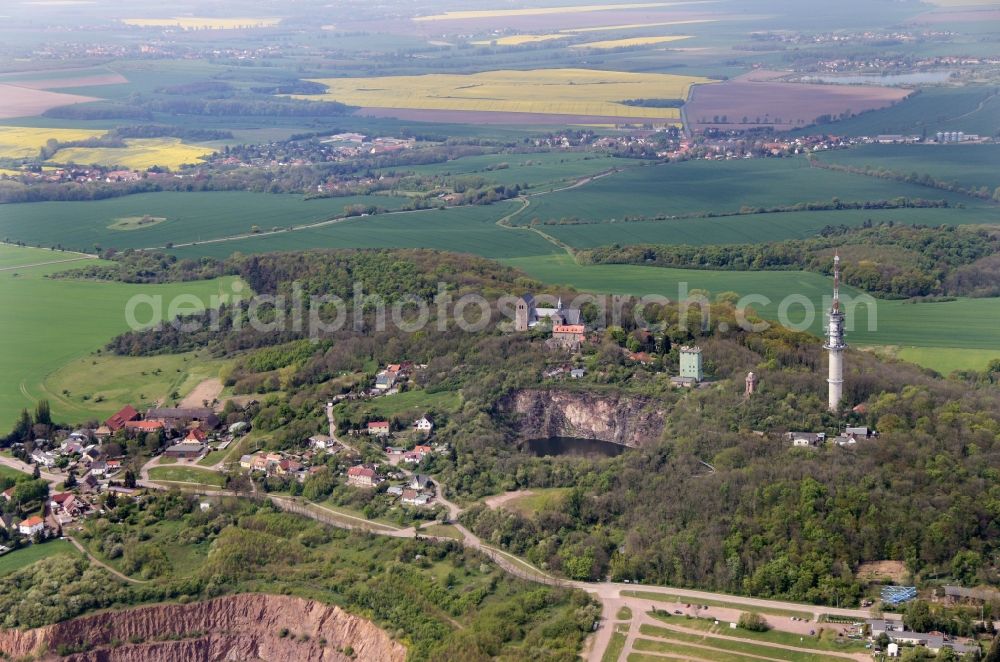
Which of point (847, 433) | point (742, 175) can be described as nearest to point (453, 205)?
point (742, 175)

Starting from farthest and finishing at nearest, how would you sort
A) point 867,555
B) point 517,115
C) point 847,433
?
1. point 517,115
2. point 847,433
3. point 867,555

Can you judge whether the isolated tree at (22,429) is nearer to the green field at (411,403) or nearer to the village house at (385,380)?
the green field at (411,403)

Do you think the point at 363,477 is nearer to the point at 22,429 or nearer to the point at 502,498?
the point at 502,498

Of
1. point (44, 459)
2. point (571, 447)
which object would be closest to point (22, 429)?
point (44, 459)

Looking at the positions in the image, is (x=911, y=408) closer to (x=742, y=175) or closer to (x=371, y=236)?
(x=371, y=236)

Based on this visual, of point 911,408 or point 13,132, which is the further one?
point 13,132
